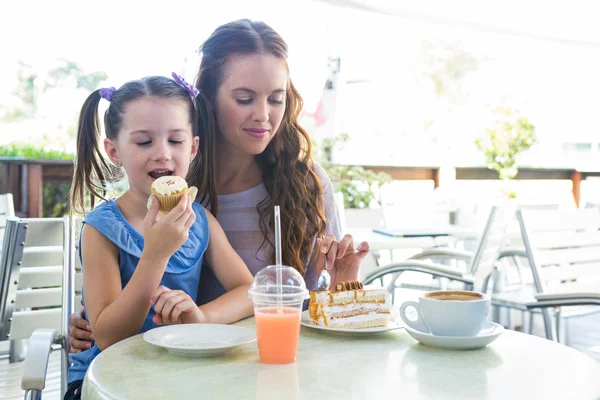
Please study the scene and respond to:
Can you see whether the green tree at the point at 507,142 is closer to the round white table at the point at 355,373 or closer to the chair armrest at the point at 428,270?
the chair armrest at the point at 428,270

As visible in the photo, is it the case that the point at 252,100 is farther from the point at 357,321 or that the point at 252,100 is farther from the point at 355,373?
the point at 355,373

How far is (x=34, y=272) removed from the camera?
2293 millimetres

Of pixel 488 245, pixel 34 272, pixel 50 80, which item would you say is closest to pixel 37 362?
pixel 34 272

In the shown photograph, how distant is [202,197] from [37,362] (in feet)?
1.87

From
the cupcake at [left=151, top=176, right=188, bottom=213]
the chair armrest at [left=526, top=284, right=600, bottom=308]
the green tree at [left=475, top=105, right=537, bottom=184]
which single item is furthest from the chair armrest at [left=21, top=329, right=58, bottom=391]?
the green tree at [left=475, top=105, right=537, bottom=184]

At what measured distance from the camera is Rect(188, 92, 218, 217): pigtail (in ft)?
4.94

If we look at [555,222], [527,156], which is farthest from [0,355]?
[527,156]

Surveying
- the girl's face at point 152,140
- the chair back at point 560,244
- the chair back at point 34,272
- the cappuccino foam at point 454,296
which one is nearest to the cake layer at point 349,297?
the cappuccino foam at point 454,296

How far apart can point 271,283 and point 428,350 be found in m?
0.27

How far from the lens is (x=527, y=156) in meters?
9.28

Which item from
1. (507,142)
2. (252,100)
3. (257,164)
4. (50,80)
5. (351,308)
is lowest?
(351,308)

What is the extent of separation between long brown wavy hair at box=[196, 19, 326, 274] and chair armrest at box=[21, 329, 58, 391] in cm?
52

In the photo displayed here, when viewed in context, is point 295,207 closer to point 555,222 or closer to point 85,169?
point 85,169

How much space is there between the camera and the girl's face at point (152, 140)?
1.30 m
